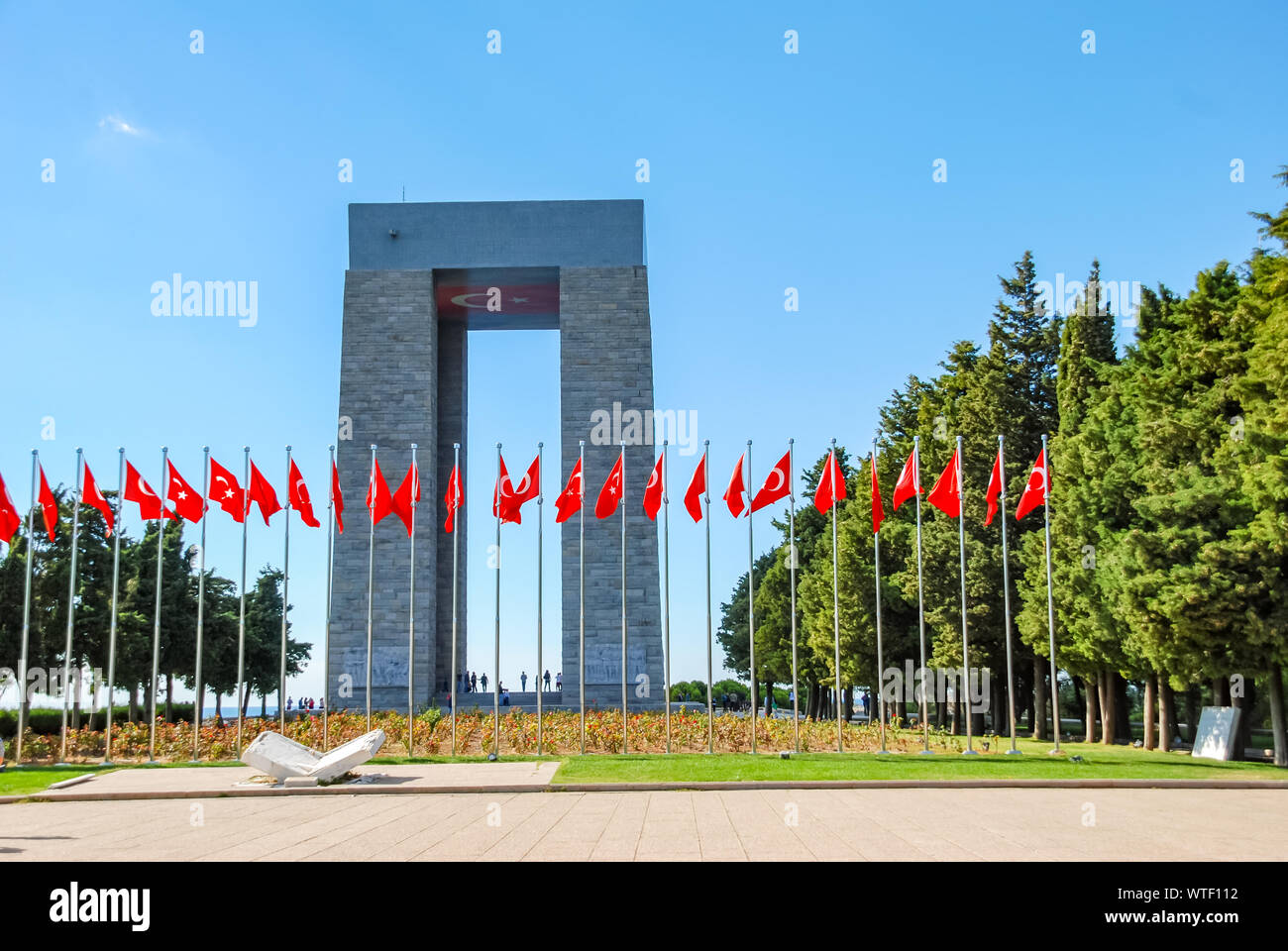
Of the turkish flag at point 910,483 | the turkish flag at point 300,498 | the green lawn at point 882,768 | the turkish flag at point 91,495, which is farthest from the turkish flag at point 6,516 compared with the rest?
the turkish flag at point 910,483

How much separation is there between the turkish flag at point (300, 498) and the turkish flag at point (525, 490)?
4.25 m

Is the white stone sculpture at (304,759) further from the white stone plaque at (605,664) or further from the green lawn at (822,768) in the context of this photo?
the white stone plaque at (605,664)

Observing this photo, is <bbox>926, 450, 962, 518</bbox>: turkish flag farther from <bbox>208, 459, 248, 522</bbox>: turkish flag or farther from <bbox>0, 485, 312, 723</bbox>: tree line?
<bbox>0, 485, 312, 723</bbox>: tree line

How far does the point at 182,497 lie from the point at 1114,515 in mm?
20516

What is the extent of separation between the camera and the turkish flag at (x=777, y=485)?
23547 millimetres

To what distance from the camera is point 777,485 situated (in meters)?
23.6

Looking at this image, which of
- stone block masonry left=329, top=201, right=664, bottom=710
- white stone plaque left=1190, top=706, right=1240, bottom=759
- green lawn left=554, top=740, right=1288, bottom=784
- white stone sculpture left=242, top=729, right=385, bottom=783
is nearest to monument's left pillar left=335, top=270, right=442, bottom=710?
stone block masonry left=329, top=201, right=664, bottom=710

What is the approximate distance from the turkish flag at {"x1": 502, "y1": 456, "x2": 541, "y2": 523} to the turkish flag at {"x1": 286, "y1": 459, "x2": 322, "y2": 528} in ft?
13.9

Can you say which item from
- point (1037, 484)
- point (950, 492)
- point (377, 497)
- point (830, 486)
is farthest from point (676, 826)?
point (377, 497)

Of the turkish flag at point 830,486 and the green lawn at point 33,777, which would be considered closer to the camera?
the green lawn at point 33,777
